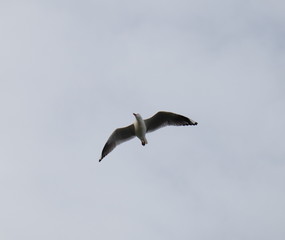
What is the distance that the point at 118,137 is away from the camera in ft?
135

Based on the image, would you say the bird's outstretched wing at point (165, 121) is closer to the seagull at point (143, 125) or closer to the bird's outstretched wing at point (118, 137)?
the seagull at point (143, 125)

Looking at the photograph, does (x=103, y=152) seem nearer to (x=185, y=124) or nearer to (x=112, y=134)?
(x=112, y=134)

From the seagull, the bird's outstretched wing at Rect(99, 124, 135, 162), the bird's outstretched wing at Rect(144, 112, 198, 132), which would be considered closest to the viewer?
the seagull

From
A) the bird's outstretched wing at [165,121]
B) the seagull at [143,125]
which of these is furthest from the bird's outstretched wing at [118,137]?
the bird's outstretched wing at [165,121]

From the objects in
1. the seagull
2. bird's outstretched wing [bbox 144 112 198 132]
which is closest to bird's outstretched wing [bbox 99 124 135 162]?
the seagull

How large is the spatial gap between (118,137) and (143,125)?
5.47ft

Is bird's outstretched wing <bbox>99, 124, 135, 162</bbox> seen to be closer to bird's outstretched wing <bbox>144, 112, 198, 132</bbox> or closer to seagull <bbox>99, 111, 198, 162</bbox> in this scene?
seagull <bbox>99, 111, 198, 162</bbox>

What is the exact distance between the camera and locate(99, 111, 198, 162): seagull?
4016 cm

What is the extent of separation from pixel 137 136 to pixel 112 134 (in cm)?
125

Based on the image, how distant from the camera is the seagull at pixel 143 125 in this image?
40156mm

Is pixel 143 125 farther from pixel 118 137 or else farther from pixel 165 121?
pixel 118 137

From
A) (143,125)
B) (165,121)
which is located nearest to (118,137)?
(143,125)

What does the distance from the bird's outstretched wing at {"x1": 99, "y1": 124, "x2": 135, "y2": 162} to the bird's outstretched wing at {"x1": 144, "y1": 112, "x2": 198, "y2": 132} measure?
776mm

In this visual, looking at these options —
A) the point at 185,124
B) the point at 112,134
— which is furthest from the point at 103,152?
the point at 185,124
